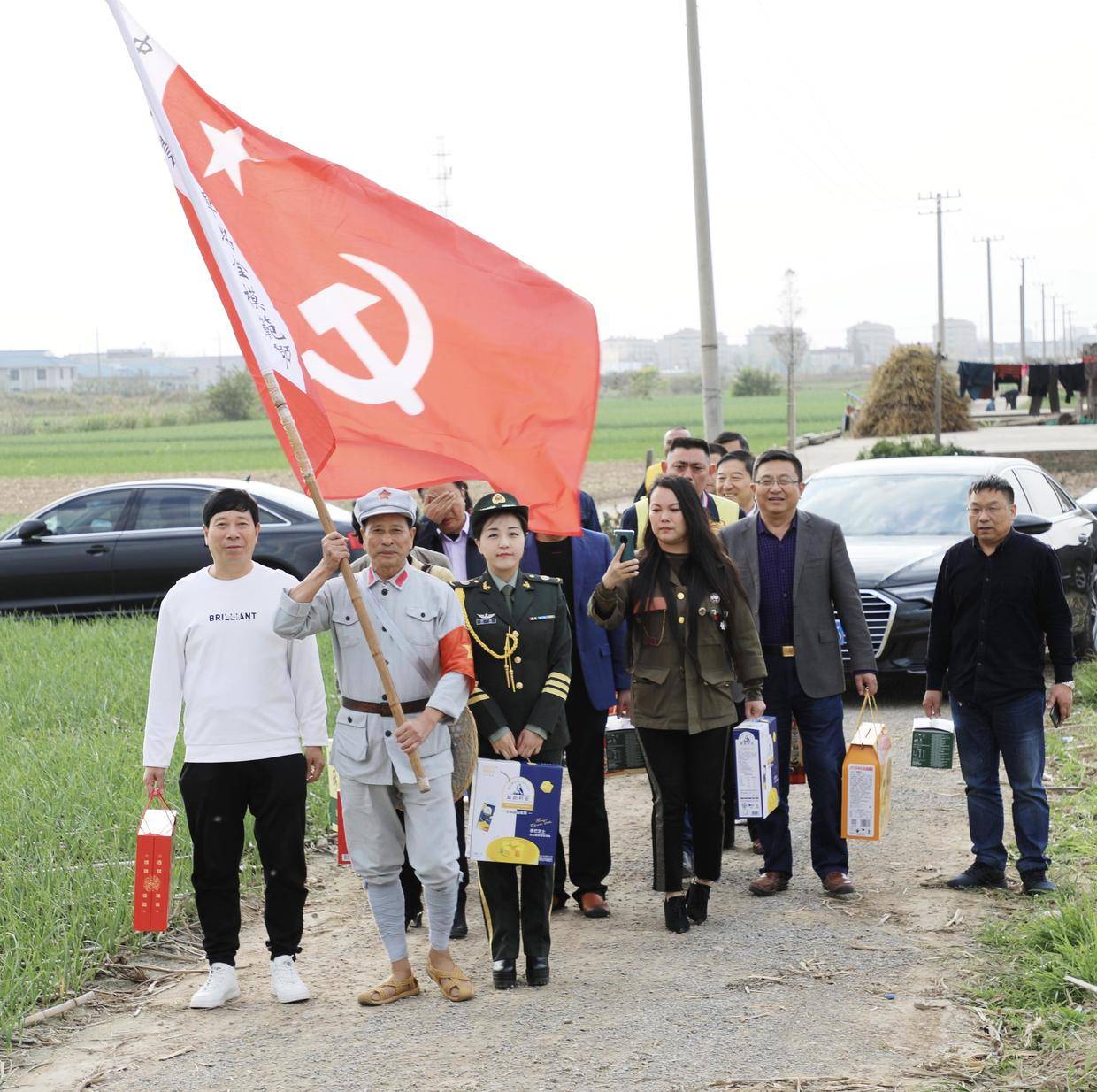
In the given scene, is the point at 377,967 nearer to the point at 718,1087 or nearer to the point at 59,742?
the point at 718,1087

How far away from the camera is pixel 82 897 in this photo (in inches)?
239

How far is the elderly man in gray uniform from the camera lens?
5.26 metres

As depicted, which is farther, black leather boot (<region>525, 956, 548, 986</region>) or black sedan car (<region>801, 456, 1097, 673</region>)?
black sedan car (<region>801, 456, 1097, 673</region>)

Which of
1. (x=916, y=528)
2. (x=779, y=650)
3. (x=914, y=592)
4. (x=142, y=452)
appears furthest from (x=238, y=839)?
(x=142, y=452)

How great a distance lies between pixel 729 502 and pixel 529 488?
243 centimetres

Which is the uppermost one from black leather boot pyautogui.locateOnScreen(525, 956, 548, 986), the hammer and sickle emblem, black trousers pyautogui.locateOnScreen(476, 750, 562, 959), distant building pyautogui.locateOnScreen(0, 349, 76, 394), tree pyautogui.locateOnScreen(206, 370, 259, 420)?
distant building pyautogui.locateOnScreen(0, 349, 76, 394)

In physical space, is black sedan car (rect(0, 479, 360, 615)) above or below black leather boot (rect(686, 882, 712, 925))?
above

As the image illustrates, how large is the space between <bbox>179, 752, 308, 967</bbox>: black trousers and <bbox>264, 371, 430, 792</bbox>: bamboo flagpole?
53 cm

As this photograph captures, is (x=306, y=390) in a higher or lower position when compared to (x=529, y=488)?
higher

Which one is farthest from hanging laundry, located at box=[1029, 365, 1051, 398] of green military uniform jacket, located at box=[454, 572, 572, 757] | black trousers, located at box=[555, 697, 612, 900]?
green military uniform jacket, located at box=[454, 572, 572, 757]

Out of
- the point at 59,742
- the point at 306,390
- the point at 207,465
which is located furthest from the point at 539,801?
the point at 207,465

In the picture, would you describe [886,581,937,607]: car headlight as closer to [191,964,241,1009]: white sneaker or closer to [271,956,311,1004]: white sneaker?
[271,956,311,1004]: white sneaker

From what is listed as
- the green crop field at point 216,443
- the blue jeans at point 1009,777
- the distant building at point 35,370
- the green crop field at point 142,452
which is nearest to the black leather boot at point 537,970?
the blue jeans at point 1009,777

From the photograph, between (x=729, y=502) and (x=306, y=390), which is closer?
(x=306, y=390)
